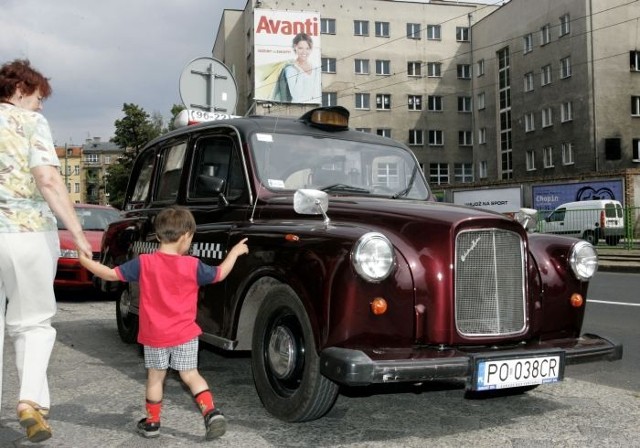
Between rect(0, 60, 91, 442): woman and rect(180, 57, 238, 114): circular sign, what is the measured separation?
611 centimetres

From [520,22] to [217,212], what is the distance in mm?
49605

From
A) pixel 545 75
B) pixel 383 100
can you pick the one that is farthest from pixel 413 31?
pixel 545 75

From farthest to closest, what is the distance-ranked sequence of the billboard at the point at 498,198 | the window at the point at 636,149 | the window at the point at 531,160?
1. the window at the point at 531,160
2. the window at the point at 636,149
3. the billboard at the point at 498,198

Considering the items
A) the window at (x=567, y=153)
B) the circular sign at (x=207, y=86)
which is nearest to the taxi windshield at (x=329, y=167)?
the circular sign at (x=207, y=86)

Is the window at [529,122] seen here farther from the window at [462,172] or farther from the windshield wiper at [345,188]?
the windshield wiper at [345,188]

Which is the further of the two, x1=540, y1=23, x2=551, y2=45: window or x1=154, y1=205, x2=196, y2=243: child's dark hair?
x1=540, y1=23, x2=551, y2=45: window

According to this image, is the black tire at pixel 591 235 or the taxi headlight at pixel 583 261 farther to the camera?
the black tire at pixel 591 235

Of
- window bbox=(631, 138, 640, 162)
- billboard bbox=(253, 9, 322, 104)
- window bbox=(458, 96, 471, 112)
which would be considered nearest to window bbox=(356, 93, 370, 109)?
billboard bbox=(253, 9, 322, 104)

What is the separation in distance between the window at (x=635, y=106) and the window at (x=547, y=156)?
577cm

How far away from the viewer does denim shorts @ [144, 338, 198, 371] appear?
155 inches

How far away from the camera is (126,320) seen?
7.05m

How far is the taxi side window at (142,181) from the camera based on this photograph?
6781 millimetres

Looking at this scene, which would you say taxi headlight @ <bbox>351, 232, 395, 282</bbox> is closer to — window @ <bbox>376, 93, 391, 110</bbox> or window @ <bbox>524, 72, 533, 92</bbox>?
window @ <bbox>524, 72, 533, 92</bbox>

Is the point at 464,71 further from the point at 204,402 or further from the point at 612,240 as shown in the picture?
the point at 204,402
